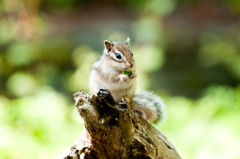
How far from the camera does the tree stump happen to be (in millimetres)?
1503

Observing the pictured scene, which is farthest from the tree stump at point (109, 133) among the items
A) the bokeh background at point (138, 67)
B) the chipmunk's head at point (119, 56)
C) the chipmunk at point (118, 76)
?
the bokeh background at point (138, 67)

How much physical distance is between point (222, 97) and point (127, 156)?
307 centimetres

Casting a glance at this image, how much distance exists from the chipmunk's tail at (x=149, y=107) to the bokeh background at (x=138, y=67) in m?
0.94

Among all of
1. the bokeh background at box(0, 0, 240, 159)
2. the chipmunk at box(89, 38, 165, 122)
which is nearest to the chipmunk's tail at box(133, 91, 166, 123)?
the chipmunk at box(89, 38, 165, 122)

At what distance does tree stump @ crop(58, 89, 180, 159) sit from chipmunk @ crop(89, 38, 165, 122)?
0.18 meters

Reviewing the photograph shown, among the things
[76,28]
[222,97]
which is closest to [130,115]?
[222,97]

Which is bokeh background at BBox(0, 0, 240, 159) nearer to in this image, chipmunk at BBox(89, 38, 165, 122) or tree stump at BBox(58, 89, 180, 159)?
chipmunk at BBox(89, 38, 165, 122)

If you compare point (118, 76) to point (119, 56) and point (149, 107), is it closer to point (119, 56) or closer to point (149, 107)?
point (119, 56)

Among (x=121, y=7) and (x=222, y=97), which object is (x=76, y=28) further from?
(x=222, y=97)

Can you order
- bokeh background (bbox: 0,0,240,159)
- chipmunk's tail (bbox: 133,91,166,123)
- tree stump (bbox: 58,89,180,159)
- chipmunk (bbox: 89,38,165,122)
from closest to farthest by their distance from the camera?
tree stump (bbox: 58,89,180,159) < chipmunk (bbox: 89,38,165,122) < chipmunk's tail (bbox: 133,91,166,123) < bokeh background (bbox: 0,0,240,159)

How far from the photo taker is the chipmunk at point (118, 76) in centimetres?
184

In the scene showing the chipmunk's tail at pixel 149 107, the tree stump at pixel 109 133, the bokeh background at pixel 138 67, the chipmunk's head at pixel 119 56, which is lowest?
the tree stump at pixel 109 133

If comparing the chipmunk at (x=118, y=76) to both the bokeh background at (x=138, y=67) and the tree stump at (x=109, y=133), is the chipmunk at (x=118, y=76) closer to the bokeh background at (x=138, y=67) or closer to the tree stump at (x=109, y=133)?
the tree stump at (x=109, y=133)

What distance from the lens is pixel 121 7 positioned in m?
9.65
